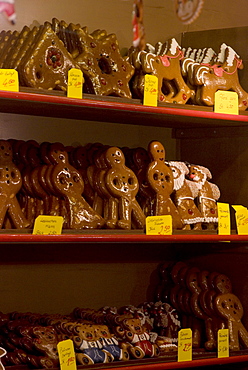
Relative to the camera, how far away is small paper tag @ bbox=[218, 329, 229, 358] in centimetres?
259

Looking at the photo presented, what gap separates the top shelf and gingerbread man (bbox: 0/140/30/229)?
0.21 meters

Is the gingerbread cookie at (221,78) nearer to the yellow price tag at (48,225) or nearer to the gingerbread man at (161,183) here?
the gingerbread man at (161,183)

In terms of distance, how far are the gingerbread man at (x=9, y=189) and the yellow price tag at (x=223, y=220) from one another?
84 cm

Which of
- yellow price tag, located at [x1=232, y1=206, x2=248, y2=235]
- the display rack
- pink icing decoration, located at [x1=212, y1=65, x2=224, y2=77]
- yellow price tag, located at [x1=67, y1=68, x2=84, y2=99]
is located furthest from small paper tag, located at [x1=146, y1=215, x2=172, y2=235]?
pink icing decoration, located at [x1=212, y1=65, x2=224, y2=77]

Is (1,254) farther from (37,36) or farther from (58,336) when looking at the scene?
(37,36)

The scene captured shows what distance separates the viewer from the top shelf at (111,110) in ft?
7.22

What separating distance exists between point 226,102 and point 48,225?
1.00 meters

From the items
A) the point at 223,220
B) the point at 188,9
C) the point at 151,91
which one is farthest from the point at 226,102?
the point at 188,9

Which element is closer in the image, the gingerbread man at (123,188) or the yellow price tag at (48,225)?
the yellow price tag at (48,225)

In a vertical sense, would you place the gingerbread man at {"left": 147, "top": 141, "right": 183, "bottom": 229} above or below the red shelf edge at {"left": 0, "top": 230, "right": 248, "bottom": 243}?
above

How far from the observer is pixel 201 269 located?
301 cm

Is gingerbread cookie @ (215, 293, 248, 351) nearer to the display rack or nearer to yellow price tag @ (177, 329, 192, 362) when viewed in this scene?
the display rack

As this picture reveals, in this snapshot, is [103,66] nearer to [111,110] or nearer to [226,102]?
[111,110]

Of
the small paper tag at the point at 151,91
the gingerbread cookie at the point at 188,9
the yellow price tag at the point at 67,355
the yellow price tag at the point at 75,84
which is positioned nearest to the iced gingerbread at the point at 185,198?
the small paper tag at the point at 151,91
